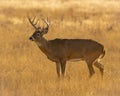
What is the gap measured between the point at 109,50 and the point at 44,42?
4.90 m

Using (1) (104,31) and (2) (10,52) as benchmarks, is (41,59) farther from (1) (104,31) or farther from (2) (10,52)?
(1) (104,31)

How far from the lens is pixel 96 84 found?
11.2 m

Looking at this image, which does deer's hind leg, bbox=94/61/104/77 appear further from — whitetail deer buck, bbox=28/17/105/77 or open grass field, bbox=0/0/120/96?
open grass field, bbox=0/0/120/96

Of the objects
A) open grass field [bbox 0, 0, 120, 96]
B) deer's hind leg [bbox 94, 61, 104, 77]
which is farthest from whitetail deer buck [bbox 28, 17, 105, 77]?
open grass field [bbox 0, 0, 120, 96]

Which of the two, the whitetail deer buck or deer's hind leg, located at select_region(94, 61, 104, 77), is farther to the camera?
deer's hind leg, located at select_region(94, 61, 104, 77)

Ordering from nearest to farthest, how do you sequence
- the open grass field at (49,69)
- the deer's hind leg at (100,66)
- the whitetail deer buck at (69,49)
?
the open grass field at (49,69) → the whitetail deer buck at (69,49) → the deer's hind leg at (100,66)

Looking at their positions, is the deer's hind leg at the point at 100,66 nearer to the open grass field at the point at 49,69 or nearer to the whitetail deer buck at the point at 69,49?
the whitetail deer buck at the point at 69,49

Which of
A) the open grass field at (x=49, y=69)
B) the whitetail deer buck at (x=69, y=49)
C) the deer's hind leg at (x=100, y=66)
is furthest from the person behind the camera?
the deer's hind leg at (x=100, y=66)

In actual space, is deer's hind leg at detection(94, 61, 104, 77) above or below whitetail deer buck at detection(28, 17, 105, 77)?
below

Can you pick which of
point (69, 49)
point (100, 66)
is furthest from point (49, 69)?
point (100, 66)

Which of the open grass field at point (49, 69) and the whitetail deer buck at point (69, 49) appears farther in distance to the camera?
the whitetail deer buck at point (69, 49)

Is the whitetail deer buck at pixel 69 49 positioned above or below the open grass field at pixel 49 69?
above

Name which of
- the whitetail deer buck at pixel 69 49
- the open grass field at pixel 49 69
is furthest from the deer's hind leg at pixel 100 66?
the open grass field at pixel 49 69

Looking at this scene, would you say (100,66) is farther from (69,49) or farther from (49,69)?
(49,69)
